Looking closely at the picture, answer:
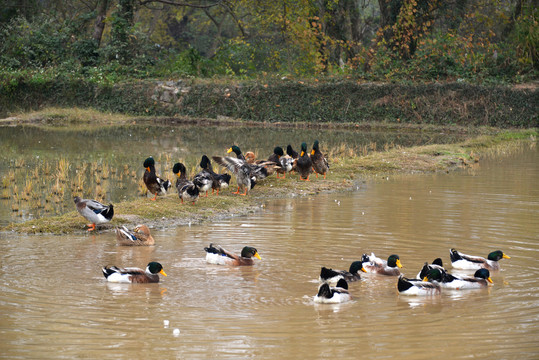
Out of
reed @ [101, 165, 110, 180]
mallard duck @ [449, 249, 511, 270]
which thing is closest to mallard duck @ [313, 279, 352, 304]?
mallard duck @ [449, 249, 511, 270]

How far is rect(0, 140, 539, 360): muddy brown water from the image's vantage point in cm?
771

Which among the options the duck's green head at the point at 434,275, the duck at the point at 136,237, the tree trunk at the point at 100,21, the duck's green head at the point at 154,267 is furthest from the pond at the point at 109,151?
the tree trunk at the point at 100,21

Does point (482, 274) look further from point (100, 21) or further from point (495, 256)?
point (100, 21)

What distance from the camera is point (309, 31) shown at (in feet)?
142

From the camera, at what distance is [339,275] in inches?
390

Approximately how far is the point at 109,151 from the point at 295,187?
10.1 metres

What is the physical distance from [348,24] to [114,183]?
104ft

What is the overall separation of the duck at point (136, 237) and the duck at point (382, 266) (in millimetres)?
3677

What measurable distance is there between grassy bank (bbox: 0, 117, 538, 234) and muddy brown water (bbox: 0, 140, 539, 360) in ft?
2.01

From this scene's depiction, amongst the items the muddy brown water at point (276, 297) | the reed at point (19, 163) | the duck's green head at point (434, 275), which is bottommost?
the muddy brown water at point (276, 297)

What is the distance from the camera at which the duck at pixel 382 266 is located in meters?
10.8

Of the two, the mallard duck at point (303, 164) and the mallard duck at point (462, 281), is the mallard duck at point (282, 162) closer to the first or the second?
the mallard duck at point (303, 164)

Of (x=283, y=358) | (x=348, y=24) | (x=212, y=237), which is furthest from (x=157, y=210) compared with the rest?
(x=348, y=24)

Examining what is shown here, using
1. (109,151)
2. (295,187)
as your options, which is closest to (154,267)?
(295,187)
